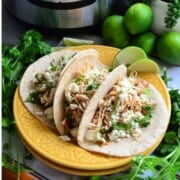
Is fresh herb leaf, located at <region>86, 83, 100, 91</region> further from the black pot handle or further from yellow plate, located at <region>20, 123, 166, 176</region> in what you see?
the black pot handle

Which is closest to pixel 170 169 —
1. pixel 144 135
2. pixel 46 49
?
pixel 144 135

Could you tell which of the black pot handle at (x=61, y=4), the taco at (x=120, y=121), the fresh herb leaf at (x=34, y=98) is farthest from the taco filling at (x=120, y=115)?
the black pot handle at (x=61, y=4)

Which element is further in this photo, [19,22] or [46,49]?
[19,22]

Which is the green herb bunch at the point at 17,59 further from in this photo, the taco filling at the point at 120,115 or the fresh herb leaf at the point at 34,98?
the taco filling at the point at 120,115

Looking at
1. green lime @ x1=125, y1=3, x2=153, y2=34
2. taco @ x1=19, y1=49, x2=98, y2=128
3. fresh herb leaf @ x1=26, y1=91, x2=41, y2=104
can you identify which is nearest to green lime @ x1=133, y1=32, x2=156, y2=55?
green lime @ x1=125, y1=3, x2=153, y2=34

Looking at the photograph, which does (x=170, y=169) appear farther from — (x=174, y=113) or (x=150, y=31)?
(x=150, y=31)

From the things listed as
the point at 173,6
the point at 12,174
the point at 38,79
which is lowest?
the point at 12,174
